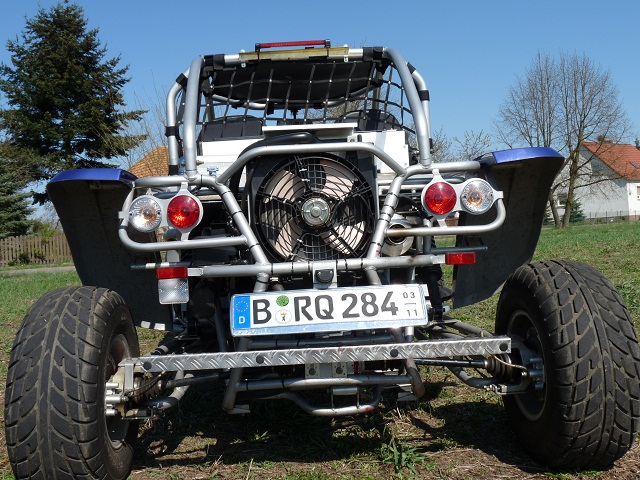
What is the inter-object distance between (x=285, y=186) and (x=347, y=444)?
1498 millimetres

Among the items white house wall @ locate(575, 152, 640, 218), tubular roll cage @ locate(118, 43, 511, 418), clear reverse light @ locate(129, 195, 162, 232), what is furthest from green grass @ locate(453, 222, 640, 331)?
white house wall @ locate(575, 152, 640, 218)

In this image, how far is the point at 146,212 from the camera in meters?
3.05

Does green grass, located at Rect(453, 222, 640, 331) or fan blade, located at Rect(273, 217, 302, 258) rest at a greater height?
fan blade, located at Rect(273, 217, 302, 258)

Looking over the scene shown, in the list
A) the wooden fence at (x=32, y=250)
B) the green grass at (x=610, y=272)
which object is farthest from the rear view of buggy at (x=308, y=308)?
the wooden fence at (x=32, y=250)

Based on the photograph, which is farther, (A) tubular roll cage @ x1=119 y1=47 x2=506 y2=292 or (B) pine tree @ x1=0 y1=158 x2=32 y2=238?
(B) pine tree @ x1=0 y1=158 x2=32 y2=238

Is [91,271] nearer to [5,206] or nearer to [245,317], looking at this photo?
[245,317]

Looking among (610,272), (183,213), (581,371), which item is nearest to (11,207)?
(610,272)

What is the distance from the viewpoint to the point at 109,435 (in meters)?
2.99

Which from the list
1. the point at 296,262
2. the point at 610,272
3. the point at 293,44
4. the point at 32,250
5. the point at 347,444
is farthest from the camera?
the point at 32,250

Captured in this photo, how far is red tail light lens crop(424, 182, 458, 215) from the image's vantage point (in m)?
3.13

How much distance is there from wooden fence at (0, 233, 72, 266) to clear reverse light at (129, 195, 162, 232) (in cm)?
2961

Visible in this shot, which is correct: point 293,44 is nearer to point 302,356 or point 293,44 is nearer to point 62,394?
point 302,356

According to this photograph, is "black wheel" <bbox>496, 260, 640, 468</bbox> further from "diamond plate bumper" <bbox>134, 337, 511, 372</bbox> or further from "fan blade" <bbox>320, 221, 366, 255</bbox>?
"fan blade" <bbox>320, 221, 366, 255</bbox>

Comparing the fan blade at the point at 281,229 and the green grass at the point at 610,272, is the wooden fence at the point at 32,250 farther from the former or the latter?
the fan blade at the point at 281,229
